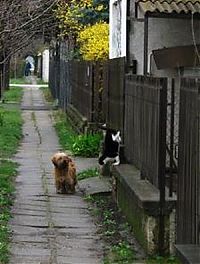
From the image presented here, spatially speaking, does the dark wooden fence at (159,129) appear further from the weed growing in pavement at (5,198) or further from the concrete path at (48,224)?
the weed growing in pavement at (5,198)

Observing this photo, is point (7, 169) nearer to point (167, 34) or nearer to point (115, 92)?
point (115, 92)

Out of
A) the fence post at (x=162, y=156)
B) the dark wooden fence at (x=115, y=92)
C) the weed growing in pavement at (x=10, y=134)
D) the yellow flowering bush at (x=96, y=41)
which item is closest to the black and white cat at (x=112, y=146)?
the dark wooden fence at (x=115, y=92)

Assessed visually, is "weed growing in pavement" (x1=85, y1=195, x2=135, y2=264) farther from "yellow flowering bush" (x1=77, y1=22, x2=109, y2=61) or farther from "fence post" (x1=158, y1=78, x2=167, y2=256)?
"yellow flowering bush" (x1=77, y1=22, x2=109, y2=61)

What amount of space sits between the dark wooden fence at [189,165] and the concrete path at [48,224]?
1530mm

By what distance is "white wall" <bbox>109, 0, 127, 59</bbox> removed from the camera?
1611cm

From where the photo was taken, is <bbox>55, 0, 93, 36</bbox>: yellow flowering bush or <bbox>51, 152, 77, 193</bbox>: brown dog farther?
<bbox>55, 0, 93, 36</bbox>: yellow flowering bush

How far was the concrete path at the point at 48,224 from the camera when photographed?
8656 millimetres

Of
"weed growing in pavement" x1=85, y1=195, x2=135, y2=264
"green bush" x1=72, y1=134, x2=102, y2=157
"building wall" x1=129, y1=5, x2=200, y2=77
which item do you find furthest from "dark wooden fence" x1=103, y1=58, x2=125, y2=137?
"green bush" x1=72, y1=134, x2=102, y2=157

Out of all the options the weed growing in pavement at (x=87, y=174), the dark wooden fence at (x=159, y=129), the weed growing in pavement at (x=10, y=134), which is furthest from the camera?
the weed growing in pavement at (x=10, y=134)

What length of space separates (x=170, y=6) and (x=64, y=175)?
3.06 meters

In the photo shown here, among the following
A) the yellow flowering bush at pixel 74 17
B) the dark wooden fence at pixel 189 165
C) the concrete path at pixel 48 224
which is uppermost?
the yellow flowering bush at pixel 74 17

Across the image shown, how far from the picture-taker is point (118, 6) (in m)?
18.0

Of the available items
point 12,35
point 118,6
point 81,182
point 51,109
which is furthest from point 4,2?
point 51,109

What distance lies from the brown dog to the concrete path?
0.14m
